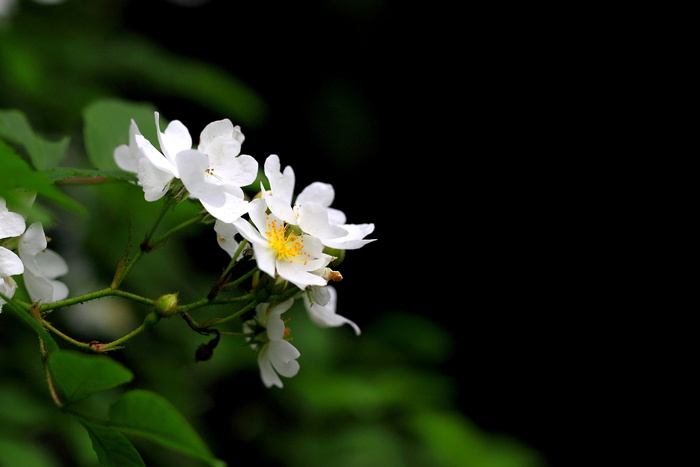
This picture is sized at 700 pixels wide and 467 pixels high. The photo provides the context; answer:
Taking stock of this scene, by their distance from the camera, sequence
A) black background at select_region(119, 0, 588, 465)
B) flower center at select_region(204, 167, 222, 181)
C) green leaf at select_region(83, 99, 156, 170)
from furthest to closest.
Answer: black background at select_region(119, 0, 588, 465), green leaf at select_region(83, 99, 156, 170), flower center at select_region(204, 167, 222, 181)

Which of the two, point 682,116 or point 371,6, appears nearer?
point 682,116

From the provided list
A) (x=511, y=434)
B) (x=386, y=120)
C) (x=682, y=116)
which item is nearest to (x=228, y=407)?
(x=511, y=434)

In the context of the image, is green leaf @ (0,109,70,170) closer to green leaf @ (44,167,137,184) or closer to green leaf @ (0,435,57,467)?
green leaf @ (44,167,137,184)

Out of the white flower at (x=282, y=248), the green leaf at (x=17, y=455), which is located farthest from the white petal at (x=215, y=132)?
the green leaf at (x=17, y=455)

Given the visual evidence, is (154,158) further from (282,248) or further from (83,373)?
(83,373)

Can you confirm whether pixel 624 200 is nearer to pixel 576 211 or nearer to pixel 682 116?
pixel 576 211

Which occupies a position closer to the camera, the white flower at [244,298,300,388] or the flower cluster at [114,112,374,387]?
the flower cluster at [114,112,374,387]

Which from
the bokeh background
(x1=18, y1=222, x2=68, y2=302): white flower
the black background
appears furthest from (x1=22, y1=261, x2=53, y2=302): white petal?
the black background
